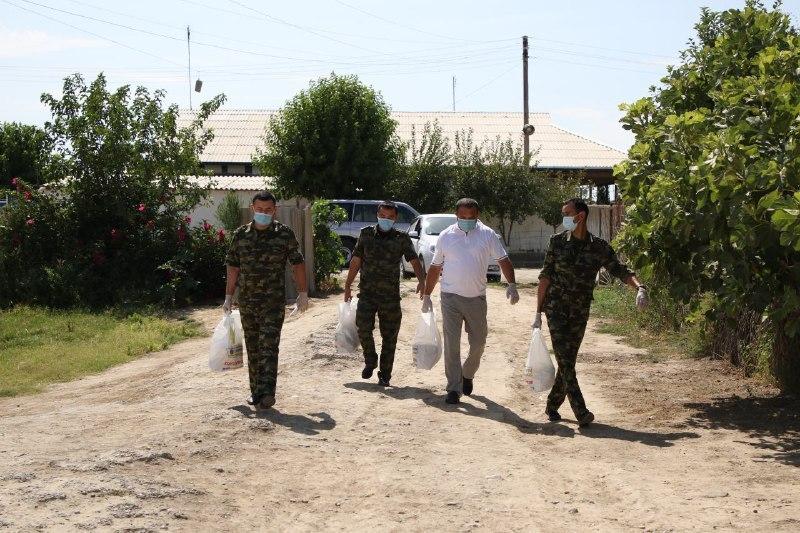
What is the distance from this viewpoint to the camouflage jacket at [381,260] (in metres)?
10.1

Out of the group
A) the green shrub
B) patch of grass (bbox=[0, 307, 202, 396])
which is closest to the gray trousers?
patch of grass (bbox=[0, 307, 202, 396])

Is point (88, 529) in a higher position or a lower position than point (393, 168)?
lower

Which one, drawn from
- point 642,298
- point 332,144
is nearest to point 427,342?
point 642,298

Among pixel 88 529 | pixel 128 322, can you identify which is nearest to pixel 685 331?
pixel 128 322

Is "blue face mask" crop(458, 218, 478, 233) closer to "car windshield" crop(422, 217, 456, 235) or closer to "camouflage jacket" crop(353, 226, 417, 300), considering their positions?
"camouflage jacket" crop(353, 226, 417, 300)

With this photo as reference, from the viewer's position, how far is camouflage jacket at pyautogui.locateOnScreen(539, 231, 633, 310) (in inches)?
332

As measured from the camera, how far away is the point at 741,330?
38.8ft

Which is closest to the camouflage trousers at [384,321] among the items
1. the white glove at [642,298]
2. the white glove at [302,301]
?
the white glove at [302,301]

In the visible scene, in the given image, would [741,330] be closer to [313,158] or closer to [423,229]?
[423,229]

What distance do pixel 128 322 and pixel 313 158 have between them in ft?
56.0

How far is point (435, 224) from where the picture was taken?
23.3 meters

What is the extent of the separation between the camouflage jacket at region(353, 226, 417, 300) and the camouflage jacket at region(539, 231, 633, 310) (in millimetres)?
1993

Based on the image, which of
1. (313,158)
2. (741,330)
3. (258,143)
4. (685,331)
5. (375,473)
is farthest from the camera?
(258,143)

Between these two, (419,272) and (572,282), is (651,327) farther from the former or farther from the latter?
(572,282)
